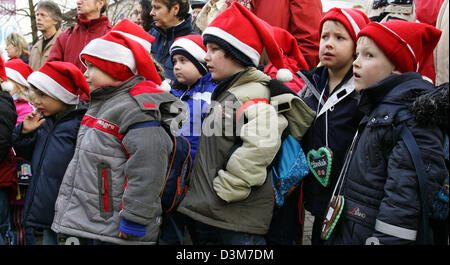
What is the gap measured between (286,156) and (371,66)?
774 millimetres

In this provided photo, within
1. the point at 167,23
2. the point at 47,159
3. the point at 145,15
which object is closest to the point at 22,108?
the point at 47,159

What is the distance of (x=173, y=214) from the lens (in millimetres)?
2688

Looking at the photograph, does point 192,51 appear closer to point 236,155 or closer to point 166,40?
point 166,40

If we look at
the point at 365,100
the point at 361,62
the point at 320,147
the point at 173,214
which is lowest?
the point at 173,214

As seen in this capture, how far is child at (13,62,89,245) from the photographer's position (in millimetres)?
2701

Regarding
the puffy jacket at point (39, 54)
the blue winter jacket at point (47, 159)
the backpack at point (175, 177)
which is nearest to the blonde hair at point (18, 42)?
the puffy jacket at point (39, 54)

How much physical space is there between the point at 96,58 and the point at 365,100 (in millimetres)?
1822

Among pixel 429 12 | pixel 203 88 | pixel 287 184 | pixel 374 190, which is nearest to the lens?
pixel 374 190

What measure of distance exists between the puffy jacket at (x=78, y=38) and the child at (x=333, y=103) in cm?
278

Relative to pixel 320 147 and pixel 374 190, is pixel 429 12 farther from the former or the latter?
pixel 374 190

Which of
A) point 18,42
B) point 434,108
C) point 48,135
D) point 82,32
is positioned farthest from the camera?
point 18,42

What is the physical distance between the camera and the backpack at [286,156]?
2480mm

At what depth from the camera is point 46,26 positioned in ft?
18.3
